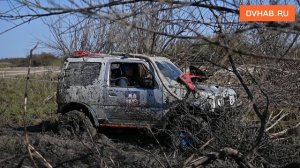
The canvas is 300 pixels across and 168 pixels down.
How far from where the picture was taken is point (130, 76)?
34.5 feet

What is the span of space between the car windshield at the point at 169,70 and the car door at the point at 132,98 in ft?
0.71

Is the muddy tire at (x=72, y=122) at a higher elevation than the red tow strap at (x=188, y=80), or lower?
lower

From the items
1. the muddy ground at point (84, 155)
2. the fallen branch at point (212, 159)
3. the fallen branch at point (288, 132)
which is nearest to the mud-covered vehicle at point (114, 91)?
the muddy ground at point (84, 155)

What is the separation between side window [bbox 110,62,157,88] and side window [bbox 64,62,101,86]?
33 cm

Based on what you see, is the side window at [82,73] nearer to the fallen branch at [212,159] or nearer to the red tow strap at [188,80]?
the red tow strap at [188,80]

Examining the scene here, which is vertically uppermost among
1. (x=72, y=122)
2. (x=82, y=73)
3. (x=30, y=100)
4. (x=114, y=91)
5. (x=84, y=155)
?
(x=82, y=73)

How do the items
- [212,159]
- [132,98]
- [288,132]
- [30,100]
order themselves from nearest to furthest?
[212,159], [288,132], [132,98], [30,100]

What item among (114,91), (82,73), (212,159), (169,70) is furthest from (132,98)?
(212,159)

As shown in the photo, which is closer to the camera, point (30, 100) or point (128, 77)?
point (128, 77)

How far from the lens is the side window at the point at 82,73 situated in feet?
34.8

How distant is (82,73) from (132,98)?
1175 millimetres

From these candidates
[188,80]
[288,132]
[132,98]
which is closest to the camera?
[288,132]

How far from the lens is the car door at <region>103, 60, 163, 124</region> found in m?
10.1

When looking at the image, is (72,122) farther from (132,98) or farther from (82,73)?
(132,98)
